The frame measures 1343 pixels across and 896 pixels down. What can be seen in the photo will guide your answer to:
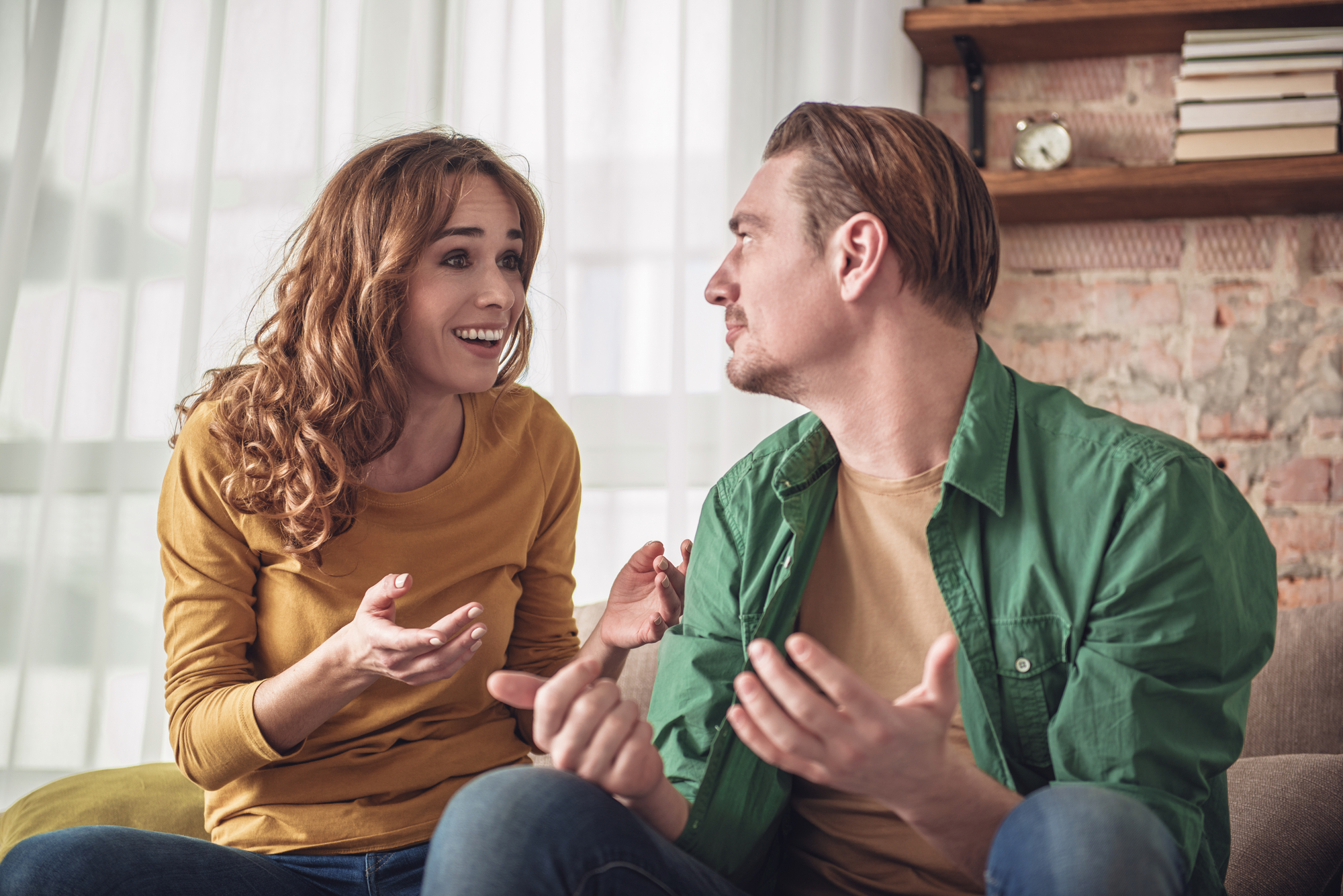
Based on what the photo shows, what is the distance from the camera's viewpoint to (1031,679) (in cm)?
109

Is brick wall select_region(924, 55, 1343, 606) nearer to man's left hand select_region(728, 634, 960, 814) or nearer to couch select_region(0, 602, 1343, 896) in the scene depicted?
couch select_region(0, 602, 1343, 896)

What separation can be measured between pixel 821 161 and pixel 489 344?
1.71 ft

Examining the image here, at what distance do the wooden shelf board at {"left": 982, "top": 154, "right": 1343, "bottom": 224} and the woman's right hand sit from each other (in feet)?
4.96

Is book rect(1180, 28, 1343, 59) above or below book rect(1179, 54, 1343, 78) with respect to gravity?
above

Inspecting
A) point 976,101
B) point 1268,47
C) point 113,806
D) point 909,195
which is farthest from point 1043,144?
point 113,806

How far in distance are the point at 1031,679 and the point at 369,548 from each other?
82 centimetres

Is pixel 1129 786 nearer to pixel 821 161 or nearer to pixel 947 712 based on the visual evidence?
pixel 947 712

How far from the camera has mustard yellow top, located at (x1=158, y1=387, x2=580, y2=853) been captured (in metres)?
1.33

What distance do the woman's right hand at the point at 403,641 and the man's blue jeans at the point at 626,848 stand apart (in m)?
0.27

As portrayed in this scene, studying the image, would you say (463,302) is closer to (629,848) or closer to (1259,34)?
(629,848)

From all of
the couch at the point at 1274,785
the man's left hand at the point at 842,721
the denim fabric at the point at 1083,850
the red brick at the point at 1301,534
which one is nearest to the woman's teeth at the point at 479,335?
the couch at the point at 1274,785

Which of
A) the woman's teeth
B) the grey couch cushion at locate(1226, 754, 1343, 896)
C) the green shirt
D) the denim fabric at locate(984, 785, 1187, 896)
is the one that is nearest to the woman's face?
the woman's teeth

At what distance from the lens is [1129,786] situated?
38.1 inches

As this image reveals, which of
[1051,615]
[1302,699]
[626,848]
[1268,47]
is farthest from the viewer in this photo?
[1268,47]
